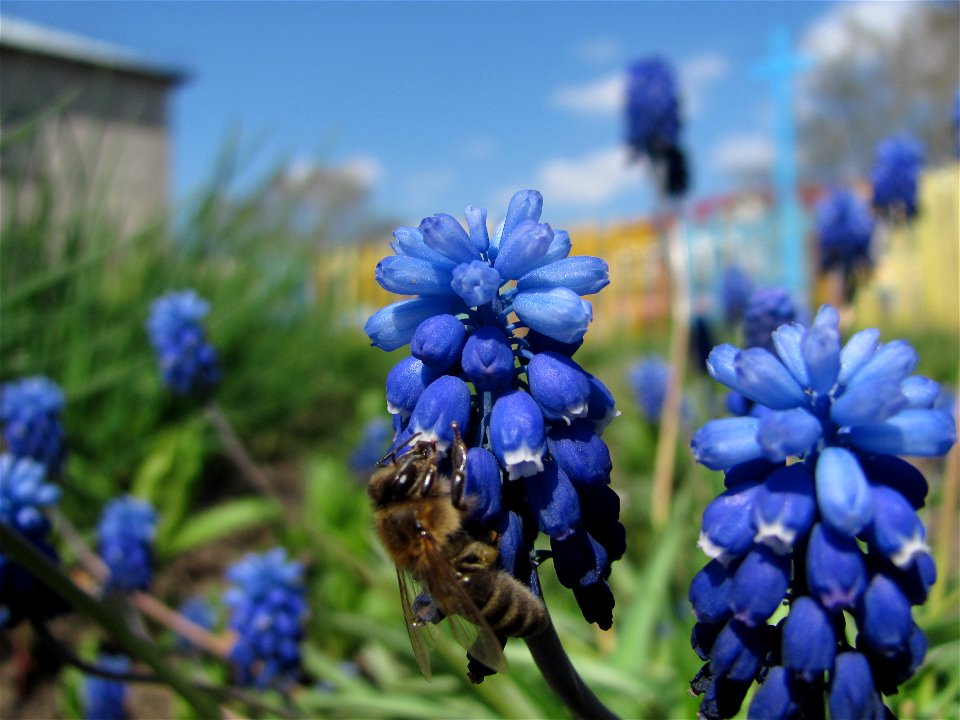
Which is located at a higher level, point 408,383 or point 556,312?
point 556,312

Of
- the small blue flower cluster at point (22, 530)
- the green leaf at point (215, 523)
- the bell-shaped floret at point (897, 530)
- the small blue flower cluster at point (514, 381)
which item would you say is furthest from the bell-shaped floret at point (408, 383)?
the green leaf at point (215, 523)

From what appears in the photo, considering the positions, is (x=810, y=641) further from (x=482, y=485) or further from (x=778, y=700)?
(x=482, y=485)

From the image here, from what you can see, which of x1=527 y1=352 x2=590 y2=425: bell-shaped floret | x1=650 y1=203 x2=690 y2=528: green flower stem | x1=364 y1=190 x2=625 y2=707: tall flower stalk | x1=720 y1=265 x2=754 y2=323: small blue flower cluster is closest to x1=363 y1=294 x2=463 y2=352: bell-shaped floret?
x1=364 y1=190 x2=625 y2=707: tall flower stalk

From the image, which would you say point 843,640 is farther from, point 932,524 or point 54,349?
point 54,349

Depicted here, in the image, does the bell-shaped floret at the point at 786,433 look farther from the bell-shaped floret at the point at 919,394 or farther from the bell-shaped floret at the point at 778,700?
the bell-shaped floret at the point at 778,700

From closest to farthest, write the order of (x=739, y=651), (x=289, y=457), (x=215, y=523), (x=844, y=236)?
(x=739, y=651) < (x=844, y=236) < (x=215, y=523) < (x=289, y=457)

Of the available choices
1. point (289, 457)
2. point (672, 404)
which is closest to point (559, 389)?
point (672, 404)
